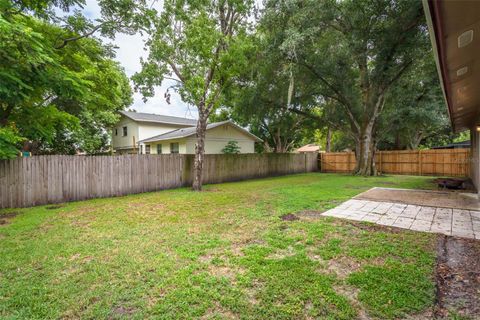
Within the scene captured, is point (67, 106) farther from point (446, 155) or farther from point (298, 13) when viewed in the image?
point (446, 155)

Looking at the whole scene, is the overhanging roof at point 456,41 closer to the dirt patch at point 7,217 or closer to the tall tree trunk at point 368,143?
the dirt patch at point 7,217

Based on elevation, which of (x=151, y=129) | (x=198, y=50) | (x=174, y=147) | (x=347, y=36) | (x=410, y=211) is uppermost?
(x=347, y=36)

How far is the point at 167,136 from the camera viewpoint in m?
15.6

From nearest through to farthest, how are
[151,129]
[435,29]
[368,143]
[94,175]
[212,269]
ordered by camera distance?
[435,29]
[212,269]
[94,175]
[368,143]
[151,129]

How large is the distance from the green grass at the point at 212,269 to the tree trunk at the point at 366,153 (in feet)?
34.5

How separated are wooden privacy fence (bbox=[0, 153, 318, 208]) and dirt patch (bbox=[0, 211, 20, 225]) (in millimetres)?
726

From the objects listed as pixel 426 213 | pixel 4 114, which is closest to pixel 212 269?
pixel 426 213

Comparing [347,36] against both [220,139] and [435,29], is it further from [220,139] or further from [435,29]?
[435,29]

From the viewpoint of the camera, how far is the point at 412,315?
201 centimetres

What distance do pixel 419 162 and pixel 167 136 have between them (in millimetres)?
15629

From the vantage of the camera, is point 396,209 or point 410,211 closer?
point 410,211

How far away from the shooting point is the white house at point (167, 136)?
14367mm

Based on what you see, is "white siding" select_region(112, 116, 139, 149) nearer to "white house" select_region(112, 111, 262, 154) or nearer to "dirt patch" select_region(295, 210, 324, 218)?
"white house" select_region(112, 111, 262, 154)

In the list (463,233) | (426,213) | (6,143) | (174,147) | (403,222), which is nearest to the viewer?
(463,233)
